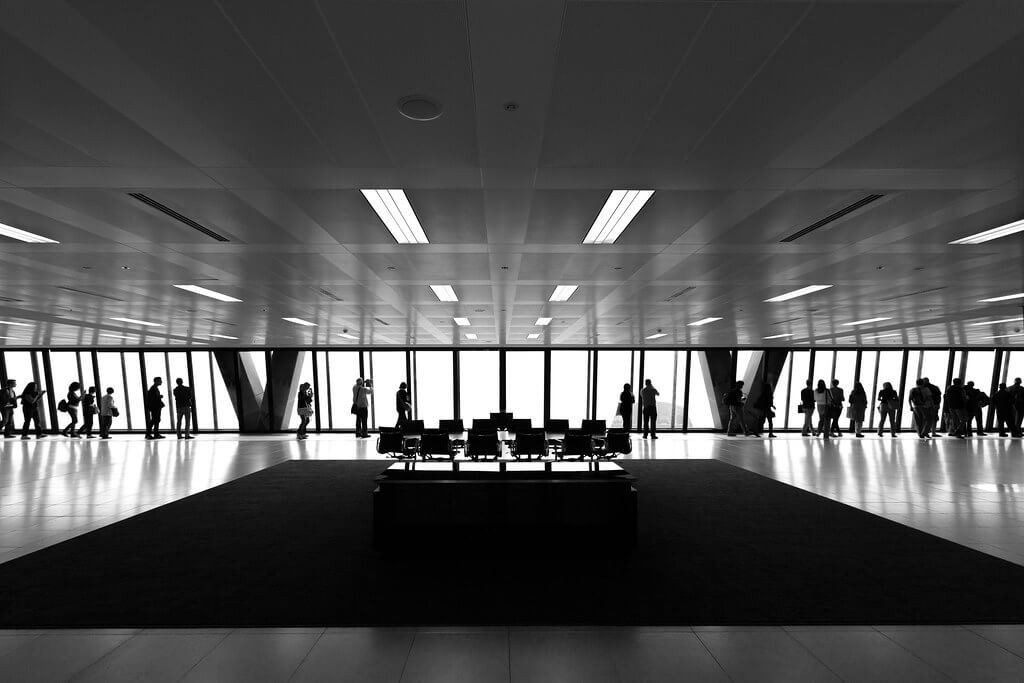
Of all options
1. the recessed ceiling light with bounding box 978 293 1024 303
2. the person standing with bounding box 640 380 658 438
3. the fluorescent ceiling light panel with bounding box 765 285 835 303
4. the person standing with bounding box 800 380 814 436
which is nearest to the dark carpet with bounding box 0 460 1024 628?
the fluorescent ceiling light panel with bounding box 765 285 835 303

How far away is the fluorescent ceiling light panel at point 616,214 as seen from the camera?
4.40 meters

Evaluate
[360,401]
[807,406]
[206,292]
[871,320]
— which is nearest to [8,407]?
[360,401]

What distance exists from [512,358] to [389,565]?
16249 mm

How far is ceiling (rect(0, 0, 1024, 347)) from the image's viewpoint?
7.55 ft

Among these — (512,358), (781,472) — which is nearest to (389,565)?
(781,472)

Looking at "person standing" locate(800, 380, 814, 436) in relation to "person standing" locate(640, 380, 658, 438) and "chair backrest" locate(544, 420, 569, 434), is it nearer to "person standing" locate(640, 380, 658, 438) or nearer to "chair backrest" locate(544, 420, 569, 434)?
"person standing" locate(640, 380, 658, 438)

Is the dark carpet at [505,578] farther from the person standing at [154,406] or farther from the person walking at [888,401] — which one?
the person walking at [888,401]

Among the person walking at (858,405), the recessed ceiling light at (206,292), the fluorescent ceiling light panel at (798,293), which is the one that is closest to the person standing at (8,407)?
the recessed ceiling light at (206,292)

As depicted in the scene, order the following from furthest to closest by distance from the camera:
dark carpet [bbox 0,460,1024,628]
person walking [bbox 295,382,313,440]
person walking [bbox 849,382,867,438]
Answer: person walking [bbox 849,382,867,438]
person walking [bbox 295,382,313,440]
dark carpet [bbox 0,460,1024,628]

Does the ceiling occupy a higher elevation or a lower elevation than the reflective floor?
higher

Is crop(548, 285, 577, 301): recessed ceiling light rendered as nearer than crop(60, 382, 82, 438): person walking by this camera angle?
Yes

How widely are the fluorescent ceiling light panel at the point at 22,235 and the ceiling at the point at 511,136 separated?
299mm

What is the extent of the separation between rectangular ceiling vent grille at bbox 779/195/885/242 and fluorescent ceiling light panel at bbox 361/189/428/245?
4067mm

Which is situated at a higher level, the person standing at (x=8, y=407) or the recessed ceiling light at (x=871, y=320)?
the recessed ceiling light at (x=871, y=320)
